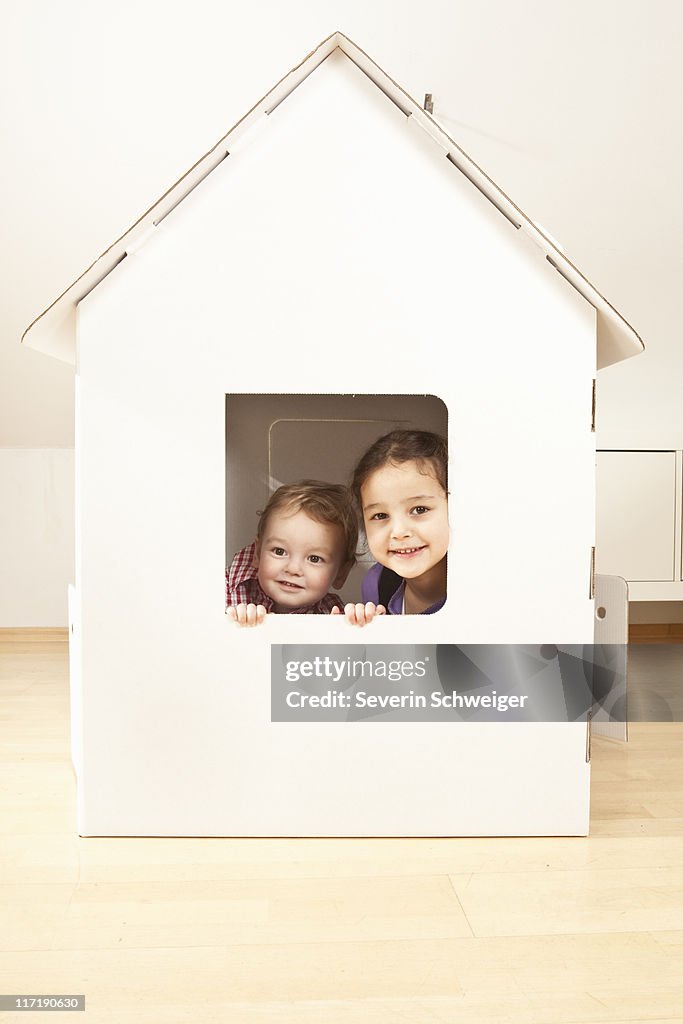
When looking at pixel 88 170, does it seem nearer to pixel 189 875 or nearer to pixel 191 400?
pixel 191 400

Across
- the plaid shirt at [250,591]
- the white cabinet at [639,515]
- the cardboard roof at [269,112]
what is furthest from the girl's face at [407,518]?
the white cabinet at [639,515]

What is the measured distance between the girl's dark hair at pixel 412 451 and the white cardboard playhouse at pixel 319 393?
0.05 m

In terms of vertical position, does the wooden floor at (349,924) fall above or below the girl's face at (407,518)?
below

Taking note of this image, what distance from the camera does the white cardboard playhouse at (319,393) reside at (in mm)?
792

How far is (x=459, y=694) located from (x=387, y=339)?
1.30ft

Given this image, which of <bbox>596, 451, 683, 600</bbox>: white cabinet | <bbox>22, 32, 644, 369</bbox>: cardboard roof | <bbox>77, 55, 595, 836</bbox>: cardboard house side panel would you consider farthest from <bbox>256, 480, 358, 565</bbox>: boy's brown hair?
<bbox>596, 451, 683, 600</bbox>: white cabinet

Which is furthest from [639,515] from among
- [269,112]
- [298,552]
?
[269,112]

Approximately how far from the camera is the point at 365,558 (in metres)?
1.08

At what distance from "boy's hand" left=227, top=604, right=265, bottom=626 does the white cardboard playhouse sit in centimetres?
1

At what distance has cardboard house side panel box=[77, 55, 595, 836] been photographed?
0.79 metres

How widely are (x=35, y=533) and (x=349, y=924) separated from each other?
1.54 meters

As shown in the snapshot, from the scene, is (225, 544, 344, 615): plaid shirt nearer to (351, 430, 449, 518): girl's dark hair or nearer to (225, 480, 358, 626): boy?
(225, 480, 358, 626): boy

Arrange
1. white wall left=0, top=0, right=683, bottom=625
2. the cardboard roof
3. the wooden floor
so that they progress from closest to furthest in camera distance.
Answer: the wooden floor
the cardboard roof
white wall left=0, top=0, right=683, bottom=625

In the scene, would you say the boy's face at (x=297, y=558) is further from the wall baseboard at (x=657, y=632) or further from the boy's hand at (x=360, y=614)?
the wall baseboard at (x=657, y=632)
